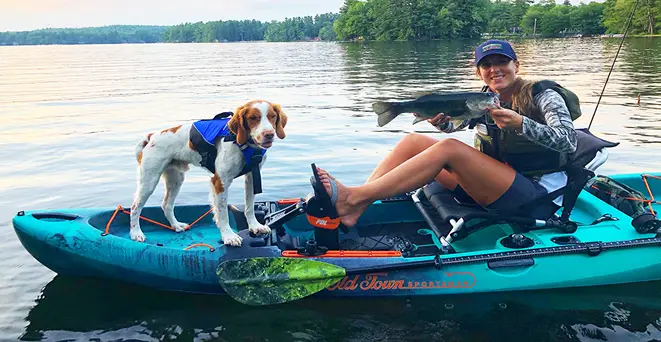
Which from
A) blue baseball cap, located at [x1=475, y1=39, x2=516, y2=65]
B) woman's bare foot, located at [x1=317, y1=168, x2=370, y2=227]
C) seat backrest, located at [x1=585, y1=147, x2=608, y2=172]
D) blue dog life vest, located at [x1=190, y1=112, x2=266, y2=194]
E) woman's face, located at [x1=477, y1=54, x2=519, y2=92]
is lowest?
woman's bare foot, located at [x1=317, y1=168, x2=370, y2=227]

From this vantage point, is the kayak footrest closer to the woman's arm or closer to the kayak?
the kayak

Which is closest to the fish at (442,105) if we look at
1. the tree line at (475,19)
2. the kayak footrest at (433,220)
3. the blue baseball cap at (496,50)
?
the blue baseball cap at (496,50)

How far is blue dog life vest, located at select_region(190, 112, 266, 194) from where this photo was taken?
5000 millimetres

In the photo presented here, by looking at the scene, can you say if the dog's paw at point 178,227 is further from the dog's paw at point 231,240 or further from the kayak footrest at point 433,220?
the kayak footrest at point 433,220

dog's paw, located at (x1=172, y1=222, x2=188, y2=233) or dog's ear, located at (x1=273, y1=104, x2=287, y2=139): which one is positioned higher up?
dog's ear, located at (x1=273, y1=104, x2=287, y2=139)

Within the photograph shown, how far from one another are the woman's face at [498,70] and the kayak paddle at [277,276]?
70.3 inches

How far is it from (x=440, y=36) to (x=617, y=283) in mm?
95146

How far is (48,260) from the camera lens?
5457 mm

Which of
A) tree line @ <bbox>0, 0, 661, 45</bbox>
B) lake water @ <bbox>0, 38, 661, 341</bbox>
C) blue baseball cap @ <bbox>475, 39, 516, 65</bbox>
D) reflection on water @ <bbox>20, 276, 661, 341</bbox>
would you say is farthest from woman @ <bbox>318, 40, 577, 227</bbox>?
tree line @ <bbox>0, 0, 661, 45</bbox>

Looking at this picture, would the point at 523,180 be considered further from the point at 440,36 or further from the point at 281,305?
the point at 440,36

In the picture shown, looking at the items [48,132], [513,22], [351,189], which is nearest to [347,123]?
[48,132]

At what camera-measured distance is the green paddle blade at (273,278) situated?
16.5ft

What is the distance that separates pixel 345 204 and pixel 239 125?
126cm

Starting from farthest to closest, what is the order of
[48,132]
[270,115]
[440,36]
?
[440,36], [48,132], [270,115]
